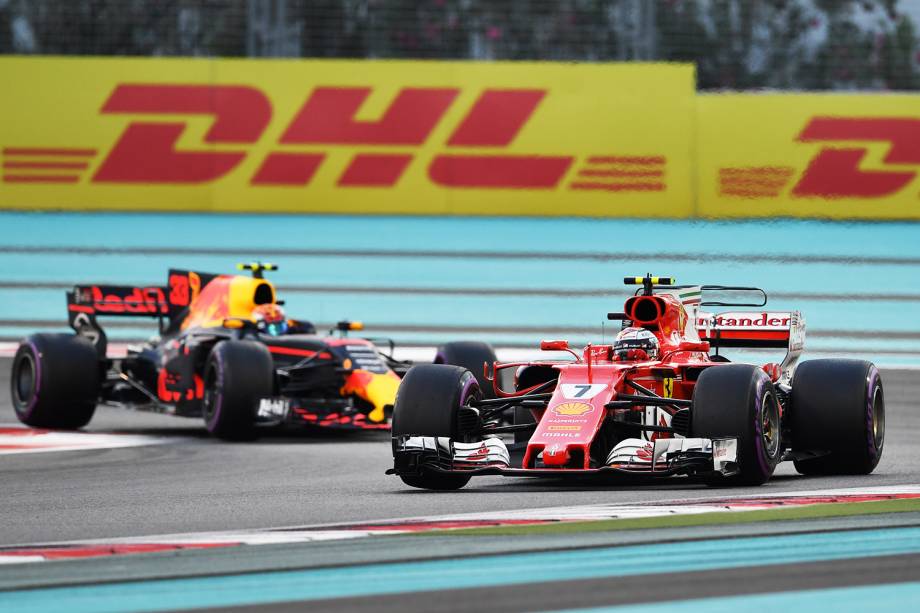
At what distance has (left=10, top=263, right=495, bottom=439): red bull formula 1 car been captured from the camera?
1298 cm

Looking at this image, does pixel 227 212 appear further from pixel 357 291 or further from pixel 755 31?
pixel 755 31

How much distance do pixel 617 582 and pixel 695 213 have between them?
15.6 meters

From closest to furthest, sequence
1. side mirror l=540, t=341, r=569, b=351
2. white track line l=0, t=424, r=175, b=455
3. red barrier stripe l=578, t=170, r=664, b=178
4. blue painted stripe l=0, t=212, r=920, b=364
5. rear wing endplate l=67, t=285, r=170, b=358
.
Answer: side mirror l=540, t=341, r=569, b=351, white track line l=0, t=424, r=175, b=455, rear wing endplate l=67, t=285, r=170, b=358, blue painted stripe l=0, t=212, r=920, b=364, red barrier stripe l=578, t=170, r=664, b=178

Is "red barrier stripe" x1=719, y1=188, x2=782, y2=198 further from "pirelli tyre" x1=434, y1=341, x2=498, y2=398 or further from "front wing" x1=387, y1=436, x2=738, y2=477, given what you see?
"front wing" x1=387, y1=436, x2=738, y2=477

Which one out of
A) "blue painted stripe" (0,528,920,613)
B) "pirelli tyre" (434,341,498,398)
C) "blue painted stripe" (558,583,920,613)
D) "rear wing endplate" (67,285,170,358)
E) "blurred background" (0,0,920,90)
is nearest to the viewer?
"blue painted stripe" (558,583,920,613)

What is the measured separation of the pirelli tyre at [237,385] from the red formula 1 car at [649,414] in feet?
8.50

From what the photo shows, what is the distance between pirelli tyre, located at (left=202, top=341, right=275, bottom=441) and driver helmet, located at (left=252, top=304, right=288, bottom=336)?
1.03m

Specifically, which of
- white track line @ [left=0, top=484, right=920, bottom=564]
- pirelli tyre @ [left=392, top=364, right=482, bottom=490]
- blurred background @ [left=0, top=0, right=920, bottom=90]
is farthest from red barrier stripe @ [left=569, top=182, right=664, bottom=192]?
white track line @ [left=0, top=484, right=920, bottom=564]

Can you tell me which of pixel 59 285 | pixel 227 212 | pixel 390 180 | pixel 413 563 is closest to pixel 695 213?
→ pixel 390 180

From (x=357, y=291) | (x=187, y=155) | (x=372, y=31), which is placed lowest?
(x=357, y=291)

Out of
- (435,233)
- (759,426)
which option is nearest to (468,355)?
(759,426)

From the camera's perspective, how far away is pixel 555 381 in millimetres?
10234

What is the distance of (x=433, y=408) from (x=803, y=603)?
159 inches

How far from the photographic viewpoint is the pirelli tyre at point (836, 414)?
10.2 meters
